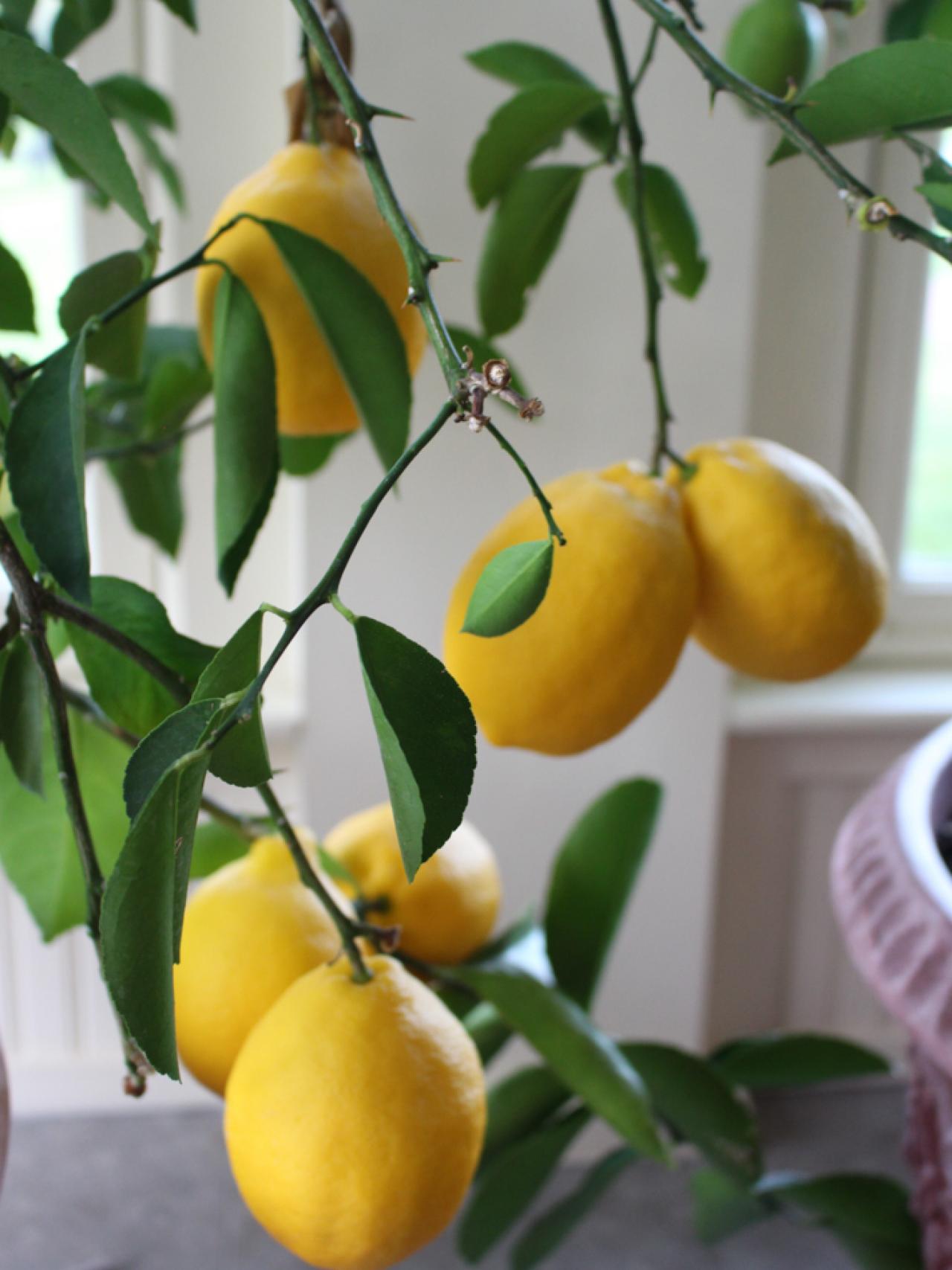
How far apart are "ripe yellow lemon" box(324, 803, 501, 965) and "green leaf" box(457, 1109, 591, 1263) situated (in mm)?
236

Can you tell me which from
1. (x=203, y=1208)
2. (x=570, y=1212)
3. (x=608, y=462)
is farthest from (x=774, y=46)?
(x=203, y=1208)

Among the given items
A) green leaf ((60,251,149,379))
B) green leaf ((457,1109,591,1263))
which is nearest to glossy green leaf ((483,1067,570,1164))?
green leaf ((457,1109,591,1263))

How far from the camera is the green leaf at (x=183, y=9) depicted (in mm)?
365

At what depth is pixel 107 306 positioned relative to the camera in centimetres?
33

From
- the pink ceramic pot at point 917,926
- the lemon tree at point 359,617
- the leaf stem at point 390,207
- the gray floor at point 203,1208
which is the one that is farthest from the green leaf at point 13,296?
the gray floor at point 203,1208

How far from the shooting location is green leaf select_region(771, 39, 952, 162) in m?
0.27

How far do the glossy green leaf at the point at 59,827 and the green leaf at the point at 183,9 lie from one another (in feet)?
0.70

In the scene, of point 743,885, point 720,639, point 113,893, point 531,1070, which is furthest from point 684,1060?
point 743,885

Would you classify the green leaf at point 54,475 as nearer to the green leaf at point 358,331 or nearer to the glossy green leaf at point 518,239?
the green leaf at point 358,331

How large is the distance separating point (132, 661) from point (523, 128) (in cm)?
21

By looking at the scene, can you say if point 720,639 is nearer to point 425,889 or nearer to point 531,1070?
point 425,889

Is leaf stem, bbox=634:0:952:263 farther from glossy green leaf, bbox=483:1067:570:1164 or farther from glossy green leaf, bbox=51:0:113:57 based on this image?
glossy green leaf, bbox=483:1067:570:1164

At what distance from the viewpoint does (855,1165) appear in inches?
57.4

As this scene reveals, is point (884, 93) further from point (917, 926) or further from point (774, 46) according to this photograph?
point (917, 926)
